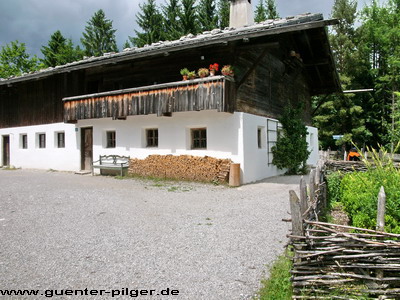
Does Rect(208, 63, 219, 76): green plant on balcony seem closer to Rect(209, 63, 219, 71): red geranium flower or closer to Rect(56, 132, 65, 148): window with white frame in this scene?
Rect(209, 63, 219, 71): red geranium flower

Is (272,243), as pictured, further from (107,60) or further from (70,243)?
(107,60)

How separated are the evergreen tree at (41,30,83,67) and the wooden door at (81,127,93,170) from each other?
2220cm

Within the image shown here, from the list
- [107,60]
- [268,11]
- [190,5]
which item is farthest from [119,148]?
[268,11]

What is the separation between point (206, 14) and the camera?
30.6 meters

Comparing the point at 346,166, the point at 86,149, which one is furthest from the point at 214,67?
the point at 86,149

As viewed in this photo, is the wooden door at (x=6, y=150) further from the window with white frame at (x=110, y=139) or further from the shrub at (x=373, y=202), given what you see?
the shrub at (x=373, y=202)

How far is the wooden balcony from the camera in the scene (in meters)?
11.1

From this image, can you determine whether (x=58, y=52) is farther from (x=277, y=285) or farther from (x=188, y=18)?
(x=277, y=285)

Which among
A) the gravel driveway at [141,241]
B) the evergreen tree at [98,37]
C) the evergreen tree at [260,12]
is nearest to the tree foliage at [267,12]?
the evergreen tree at [260,12]

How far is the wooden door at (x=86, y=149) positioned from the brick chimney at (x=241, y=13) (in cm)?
943

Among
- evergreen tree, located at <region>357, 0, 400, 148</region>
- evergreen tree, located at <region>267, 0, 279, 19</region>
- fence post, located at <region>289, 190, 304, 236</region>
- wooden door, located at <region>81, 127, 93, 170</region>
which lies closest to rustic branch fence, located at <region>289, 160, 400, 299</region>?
fence post, located at <region>289, 190, 304, 236</region>

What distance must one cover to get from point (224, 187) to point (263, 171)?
292cm

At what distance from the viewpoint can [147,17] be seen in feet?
108

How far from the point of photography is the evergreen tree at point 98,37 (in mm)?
37250
